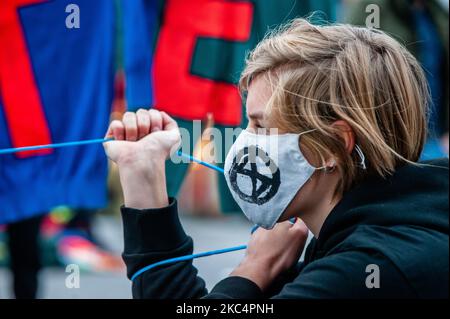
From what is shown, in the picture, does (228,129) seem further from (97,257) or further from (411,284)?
(97,257)

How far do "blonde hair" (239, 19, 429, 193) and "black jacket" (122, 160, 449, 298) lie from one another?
0.18 feet

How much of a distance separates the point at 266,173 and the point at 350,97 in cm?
23

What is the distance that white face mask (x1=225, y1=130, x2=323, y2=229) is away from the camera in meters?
1.31

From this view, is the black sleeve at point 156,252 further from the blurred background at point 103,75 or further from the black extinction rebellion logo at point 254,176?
the blurred background at point 103,75

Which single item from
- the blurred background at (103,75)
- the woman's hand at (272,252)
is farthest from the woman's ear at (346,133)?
the blurred background at (103,75)

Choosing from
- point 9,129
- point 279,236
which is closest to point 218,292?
point 279,236

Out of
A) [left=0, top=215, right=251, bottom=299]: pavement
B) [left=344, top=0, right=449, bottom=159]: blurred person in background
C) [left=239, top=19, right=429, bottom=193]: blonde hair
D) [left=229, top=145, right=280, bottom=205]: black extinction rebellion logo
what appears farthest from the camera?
[left=0, top=215, right=251, bottom=299]: pavement

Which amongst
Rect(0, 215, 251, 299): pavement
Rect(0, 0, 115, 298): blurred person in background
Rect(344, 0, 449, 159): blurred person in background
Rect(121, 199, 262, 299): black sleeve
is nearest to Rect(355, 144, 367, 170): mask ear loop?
Rect(121, 199, 262, 299): black sleeve

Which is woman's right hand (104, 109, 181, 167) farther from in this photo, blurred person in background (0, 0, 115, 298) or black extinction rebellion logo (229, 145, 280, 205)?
blurred person in background (0, 0, 115, 298)

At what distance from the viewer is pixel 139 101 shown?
2.69 meters

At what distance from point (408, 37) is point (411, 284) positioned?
2.46 meters

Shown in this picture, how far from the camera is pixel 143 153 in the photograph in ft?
4.81

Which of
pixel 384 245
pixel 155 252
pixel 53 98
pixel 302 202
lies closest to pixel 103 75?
pixel 53 98
